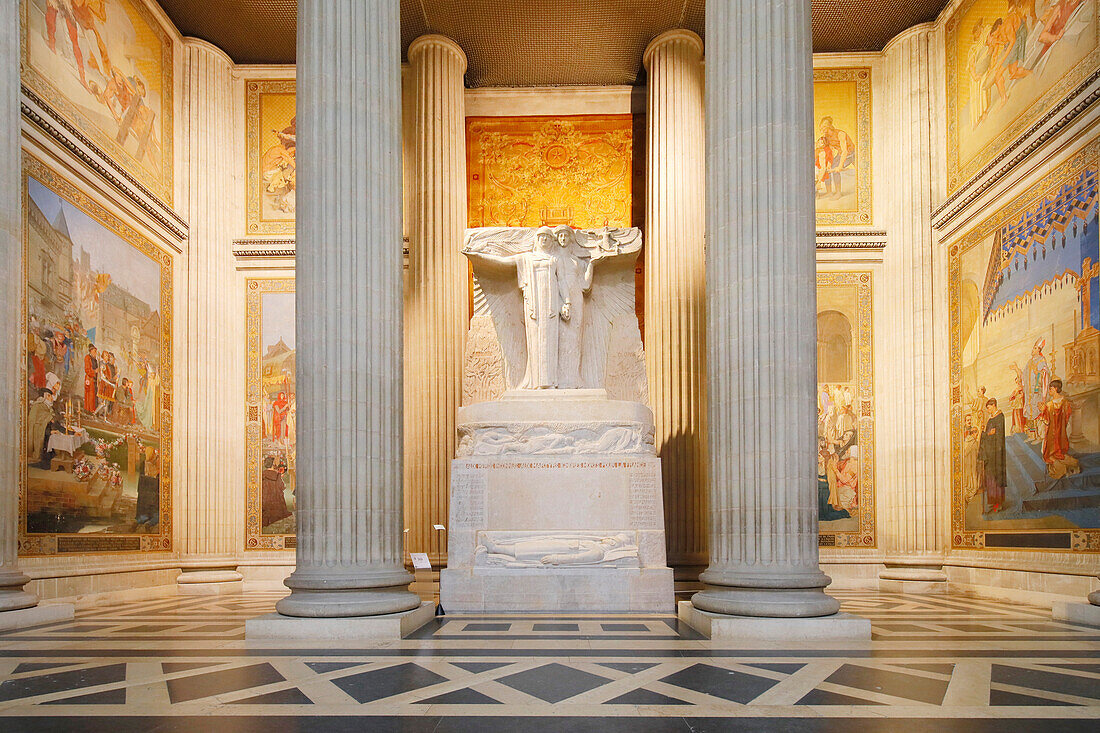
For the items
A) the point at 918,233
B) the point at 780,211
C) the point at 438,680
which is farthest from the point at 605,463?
the point at 918,233

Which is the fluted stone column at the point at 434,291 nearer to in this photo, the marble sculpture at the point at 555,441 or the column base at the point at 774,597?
the marble sculpture at the point at 555,441

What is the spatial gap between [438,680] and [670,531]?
854cm

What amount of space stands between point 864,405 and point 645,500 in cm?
635

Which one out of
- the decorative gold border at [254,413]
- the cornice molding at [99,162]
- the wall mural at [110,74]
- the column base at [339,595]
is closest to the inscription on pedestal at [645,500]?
the column base at [339,595]

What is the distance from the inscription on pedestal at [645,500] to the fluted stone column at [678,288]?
4.05m

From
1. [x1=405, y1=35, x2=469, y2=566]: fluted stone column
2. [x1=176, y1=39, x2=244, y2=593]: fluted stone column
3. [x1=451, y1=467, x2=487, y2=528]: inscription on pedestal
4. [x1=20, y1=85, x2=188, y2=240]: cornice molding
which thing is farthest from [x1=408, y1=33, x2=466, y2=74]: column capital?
[x1=451, y1=467, x2=487, y2=528]: inscription on pedestal

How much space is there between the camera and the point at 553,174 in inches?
611

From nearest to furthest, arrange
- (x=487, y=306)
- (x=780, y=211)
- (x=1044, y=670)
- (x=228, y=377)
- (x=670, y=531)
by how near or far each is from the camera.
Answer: (x=1044, y=670)
(x=780, y=211)
(x=487, y=306)
(x=670, y=531)
(x=228, y=377)

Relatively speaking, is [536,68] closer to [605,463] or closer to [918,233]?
[918,233]

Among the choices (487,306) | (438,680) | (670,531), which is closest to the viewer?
(438,680)

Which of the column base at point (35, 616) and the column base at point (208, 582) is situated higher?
the column base at point (35, 616)

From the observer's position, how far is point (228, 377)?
1410 centimetres

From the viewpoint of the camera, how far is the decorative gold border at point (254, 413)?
46.1 ft

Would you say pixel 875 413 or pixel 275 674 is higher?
pixel 875 413
